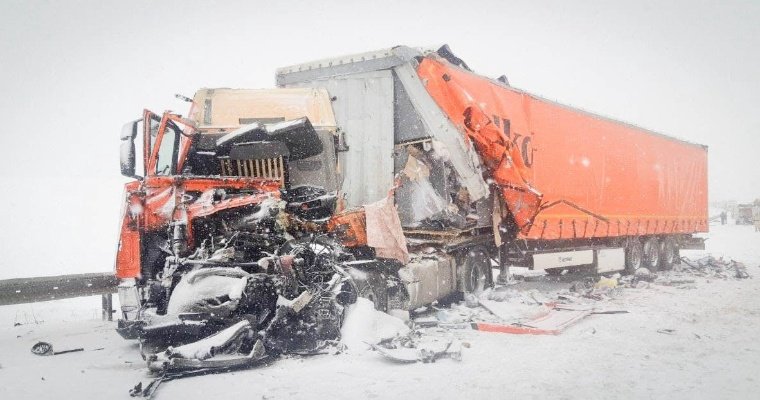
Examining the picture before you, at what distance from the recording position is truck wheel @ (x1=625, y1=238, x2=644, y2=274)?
40.5 feet

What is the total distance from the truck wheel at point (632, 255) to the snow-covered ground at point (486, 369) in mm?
5911

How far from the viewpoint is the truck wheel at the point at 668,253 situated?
14.1 meters

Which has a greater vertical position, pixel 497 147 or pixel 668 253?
pixel 497 147

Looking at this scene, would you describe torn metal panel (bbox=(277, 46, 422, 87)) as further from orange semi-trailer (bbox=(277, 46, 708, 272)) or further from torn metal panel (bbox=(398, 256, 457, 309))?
torn metal panel (bbox=(398, 256, 457, 309))

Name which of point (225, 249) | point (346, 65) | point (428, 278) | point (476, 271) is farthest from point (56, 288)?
point (476, 271)

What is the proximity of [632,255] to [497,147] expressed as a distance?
736 cm

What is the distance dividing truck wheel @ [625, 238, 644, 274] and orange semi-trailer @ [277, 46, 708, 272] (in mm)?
568

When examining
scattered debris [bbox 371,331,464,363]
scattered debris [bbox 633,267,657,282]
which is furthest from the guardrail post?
scattered debris [bbox 633,267,657,282]

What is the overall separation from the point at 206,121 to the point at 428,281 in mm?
3892

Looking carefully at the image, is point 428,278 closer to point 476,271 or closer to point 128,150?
point 476,271

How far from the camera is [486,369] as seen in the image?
13.9 feet

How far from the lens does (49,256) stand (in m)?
15.6

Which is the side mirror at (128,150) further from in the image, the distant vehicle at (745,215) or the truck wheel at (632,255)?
the distant vehicle at (745,215)

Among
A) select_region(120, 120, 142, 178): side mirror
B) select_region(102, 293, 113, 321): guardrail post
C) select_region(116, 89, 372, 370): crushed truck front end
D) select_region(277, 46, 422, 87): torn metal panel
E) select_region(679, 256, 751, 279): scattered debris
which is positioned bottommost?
select_region(679, 256, 751, 279): scattered debris
